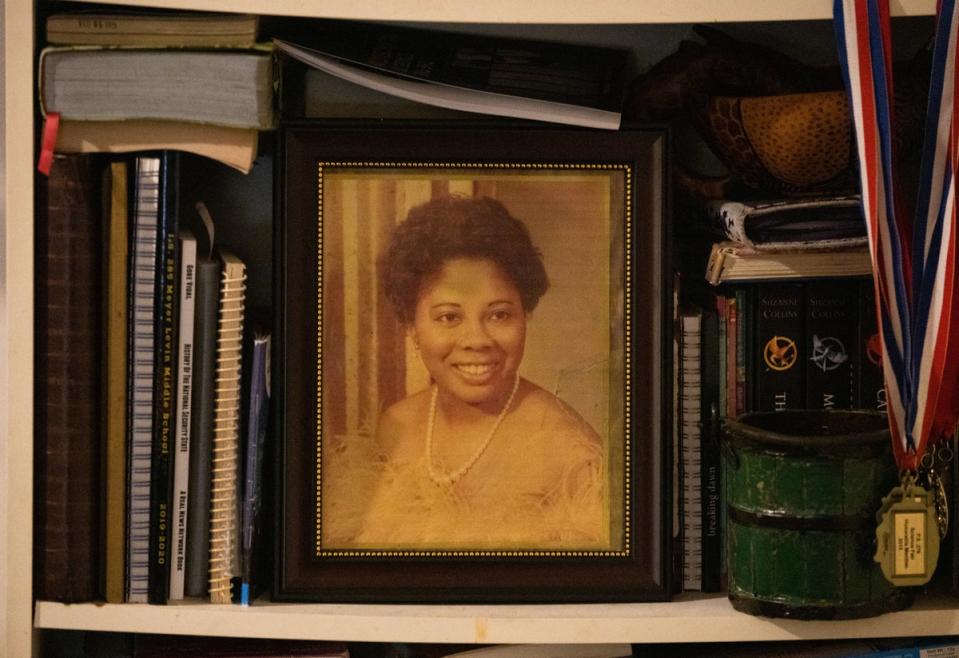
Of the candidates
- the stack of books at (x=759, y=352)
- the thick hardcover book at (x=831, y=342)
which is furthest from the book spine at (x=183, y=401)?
the thick hardcover book at (x=831, y=342)

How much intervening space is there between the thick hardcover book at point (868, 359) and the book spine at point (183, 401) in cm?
63

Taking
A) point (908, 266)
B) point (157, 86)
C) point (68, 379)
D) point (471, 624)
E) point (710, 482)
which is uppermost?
point (157, 86)

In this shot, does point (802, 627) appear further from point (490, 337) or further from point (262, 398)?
point (262, 398)

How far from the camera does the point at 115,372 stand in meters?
1.04

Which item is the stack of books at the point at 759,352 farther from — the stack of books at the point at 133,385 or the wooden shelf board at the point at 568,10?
Answer: the stack of books at the point at 133,385

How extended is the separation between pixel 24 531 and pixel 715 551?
2.12 feet

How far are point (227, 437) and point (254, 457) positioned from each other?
0.03 meters

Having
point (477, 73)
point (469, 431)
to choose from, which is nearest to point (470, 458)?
point (469, 431)

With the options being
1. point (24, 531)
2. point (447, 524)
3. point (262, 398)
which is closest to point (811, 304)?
point (447, 524)

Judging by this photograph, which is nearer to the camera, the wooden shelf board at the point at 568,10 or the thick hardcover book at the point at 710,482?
the wooden shelf board at the point at 568,10

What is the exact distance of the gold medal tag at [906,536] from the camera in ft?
3.32

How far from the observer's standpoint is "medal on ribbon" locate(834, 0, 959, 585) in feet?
3.28

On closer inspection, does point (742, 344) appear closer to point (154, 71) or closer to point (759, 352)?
point (759, 352)

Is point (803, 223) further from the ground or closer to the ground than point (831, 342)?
further from the ground
